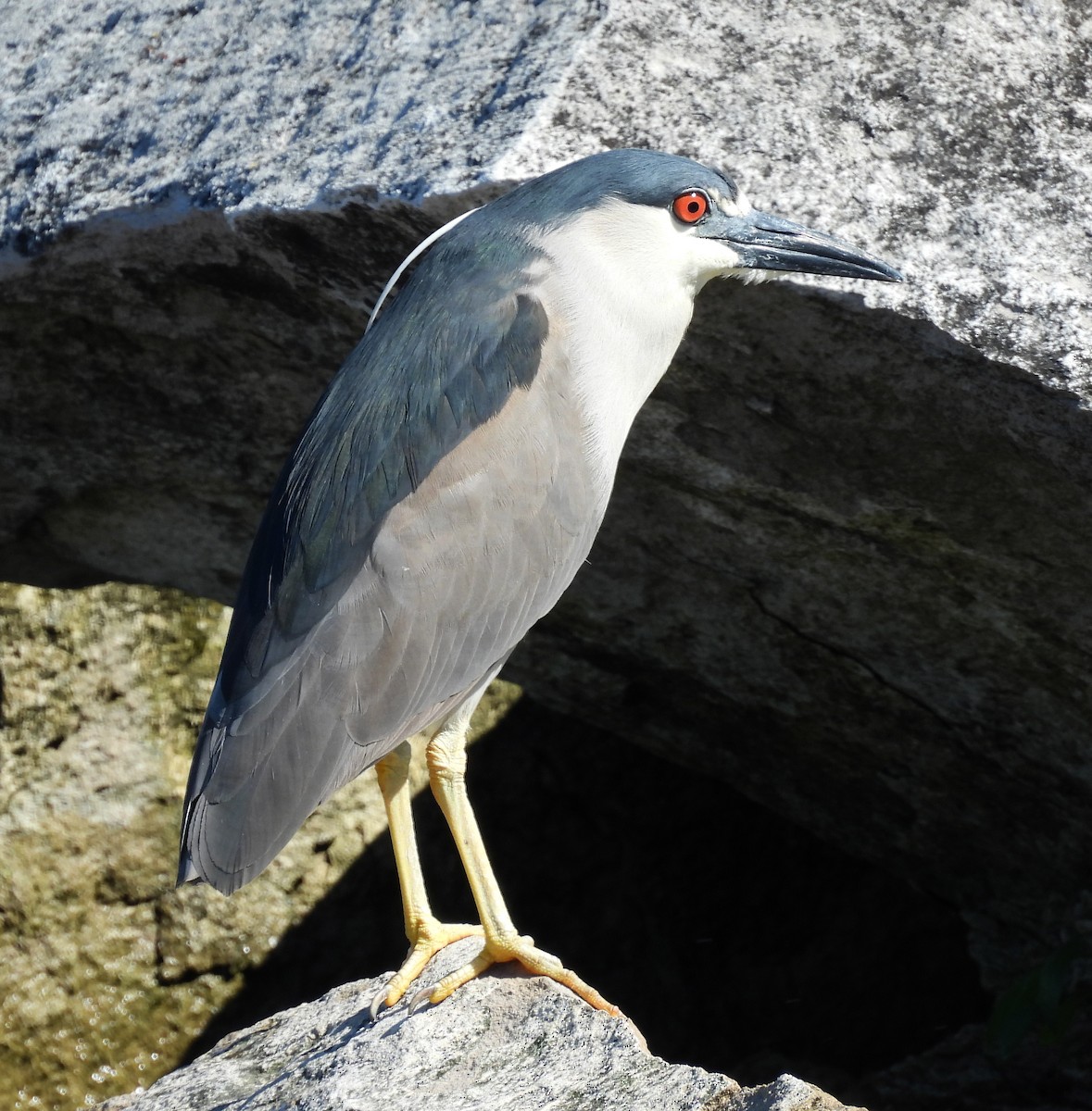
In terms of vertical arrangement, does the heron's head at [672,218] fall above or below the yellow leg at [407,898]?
above

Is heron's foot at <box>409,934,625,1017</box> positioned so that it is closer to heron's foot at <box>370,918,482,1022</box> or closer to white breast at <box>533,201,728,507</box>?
heron's foot at <box>370,918,482,1022</box>

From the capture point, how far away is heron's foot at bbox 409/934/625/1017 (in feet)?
7.23

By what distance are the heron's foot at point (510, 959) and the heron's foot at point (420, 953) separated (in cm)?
4

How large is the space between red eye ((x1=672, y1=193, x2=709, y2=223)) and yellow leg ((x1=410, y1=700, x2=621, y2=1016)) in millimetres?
946

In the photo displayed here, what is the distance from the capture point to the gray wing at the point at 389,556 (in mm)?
2145

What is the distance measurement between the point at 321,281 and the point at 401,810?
3.25 feet

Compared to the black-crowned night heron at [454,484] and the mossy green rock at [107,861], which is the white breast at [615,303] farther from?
the mossy green rock at [107,861]

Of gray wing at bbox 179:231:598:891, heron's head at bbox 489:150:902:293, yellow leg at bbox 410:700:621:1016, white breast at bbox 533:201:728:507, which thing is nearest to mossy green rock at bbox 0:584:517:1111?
yellow leg at bbox 410:700:621:1016

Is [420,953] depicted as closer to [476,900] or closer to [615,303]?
[476,900]

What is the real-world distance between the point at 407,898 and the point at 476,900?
0.48ft

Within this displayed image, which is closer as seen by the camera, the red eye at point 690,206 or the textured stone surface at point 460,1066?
the textured stone surface at point 460,1066

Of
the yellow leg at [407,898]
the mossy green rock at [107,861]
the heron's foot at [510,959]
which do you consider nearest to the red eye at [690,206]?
the yellow leg at [407,898]

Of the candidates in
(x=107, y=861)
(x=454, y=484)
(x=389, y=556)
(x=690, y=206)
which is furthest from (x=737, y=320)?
(x=107, y=861)

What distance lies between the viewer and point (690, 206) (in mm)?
2234
